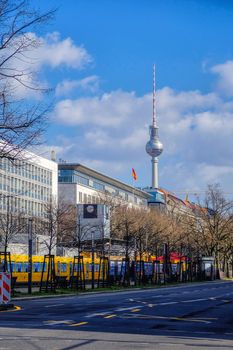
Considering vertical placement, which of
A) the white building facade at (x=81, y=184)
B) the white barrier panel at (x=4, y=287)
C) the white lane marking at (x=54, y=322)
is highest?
the white building facade at (x=81, y=184)

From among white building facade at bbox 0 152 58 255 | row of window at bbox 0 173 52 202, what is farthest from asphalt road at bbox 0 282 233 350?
row of window at bbox 0 173 52 202

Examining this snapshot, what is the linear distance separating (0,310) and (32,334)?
899cm

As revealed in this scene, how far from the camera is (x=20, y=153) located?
75.6 ft

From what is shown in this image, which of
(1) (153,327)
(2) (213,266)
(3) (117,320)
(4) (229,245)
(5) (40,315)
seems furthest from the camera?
(4) (229,245)

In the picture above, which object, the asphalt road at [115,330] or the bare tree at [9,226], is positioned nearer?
the asphalt road at [115,330]

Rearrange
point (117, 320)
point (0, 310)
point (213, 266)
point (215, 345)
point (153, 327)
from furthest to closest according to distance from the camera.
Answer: point (213, 266) → point (0, 310) → point (117, 320) → point (153, 327) → point (215, 345)

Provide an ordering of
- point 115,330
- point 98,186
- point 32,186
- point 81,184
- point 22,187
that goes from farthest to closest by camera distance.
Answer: point 98,186
point 81,184
point 32,186
point 22,187
point 115,330

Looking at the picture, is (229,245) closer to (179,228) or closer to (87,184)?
(179,228)

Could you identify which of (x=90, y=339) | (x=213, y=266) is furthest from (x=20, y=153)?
(x=213, y=266)

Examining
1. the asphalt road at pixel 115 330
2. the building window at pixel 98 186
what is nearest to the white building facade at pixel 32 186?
the building window at pixel 98 186

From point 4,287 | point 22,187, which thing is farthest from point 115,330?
point 22,187

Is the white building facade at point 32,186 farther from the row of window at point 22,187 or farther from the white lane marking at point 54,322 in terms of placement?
the white lane marking at point 54,322

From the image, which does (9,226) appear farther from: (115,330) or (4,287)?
(115,330)

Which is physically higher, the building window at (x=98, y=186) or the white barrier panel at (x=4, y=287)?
the building window at (x=98, y=186)
